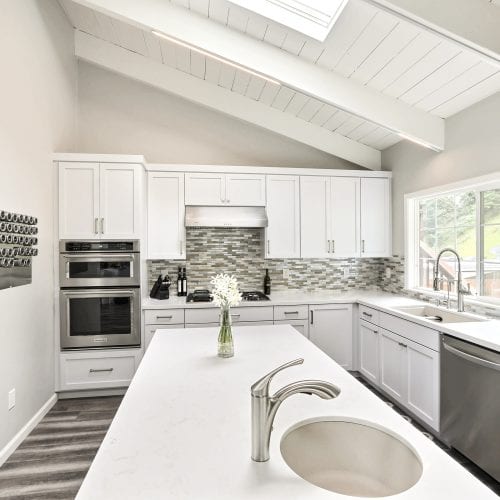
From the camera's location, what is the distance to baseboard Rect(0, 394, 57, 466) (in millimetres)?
2455

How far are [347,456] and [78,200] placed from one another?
3138 millimetres

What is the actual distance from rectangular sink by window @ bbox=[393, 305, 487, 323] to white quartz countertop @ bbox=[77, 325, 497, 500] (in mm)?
1709

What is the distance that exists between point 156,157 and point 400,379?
11.2ft

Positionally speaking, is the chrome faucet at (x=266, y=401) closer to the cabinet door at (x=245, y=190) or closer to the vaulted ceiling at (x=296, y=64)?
the vaulted ceiling at (x=296, y=64)

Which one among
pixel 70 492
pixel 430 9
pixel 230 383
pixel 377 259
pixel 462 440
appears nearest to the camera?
pixel 230 383

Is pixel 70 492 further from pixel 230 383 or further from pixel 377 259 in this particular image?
pixel 377 259

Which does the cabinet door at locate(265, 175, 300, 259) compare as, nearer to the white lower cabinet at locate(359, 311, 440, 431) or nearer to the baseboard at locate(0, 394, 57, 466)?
the white lower cabinet at locate(359, 311, 440, 431)

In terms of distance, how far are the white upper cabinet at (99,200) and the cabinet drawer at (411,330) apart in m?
2.43

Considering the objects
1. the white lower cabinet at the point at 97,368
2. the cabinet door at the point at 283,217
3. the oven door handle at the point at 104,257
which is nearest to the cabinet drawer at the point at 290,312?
the cabinet door at the point at 283,217

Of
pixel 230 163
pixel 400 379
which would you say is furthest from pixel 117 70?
pixel 400 379

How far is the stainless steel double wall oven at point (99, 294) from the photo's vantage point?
3.35m

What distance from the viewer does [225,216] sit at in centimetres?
385

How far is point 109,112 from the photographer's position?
4.20 metres

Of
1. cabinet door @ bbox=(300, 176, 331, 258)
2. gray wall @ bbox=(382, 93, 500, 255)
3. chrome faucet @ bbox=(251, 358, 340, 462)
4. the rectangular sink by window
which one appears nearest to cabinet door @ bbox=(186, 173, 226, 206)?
cabinet door @ bbox=(300, 176, 331, 258)
